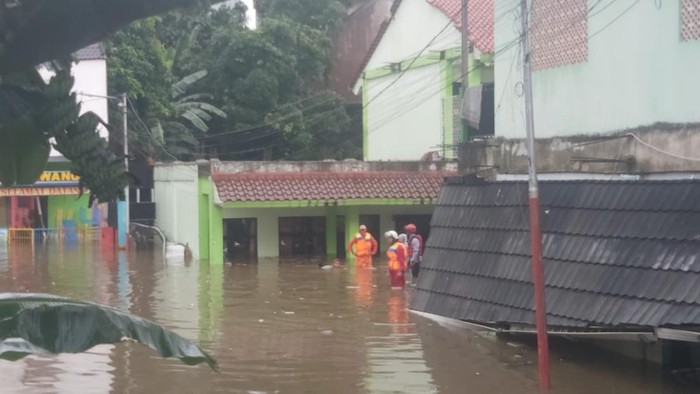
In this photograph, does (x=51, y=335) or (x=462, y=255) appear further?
(x=462, y=255)

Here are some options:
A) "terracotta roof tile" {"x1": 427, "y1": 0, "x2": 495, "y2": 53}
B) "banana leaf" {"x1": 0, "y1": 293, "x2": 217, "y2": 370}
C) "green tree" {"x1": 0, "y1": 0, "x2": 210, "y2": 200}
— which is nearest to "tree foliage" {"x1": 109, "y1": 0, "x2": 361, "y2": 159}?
"terracotta roof tile" {"x1": 427, "y1": 0, "x2": 495, "y2": 53}

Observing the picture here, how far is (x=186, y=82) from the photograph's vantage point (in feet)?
133

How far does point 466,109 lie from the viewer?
19.7 metres

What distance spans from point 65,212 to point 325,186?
17.6m

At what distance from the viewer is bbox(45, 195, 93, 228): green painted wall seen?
139 ft

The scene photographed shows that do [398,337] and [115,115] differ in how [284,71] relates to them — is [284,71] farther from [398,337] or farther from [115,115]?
[398,337]

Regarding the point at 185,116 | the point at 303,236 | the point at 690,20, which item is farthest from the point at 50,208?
the point at 690,20

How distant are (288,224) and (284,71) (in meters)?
10.1

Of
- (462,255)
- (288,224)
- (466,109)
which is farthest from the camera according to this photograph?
(288,224)

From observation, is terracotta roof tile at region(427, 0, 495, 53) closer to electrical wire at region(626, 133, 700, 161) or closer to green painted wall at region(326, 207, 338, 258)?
green painted wall at region(326, 207, 338, 258)

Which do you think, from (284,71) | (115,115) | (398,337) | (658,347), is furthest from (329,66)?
(658,347)

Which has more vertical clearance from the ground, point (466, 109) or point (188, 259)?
point (466, 109)

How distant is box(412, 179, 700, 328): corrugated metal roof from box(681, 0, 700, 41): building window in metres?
1.70

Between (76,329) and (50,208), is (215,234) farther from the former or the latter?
(76,329)
